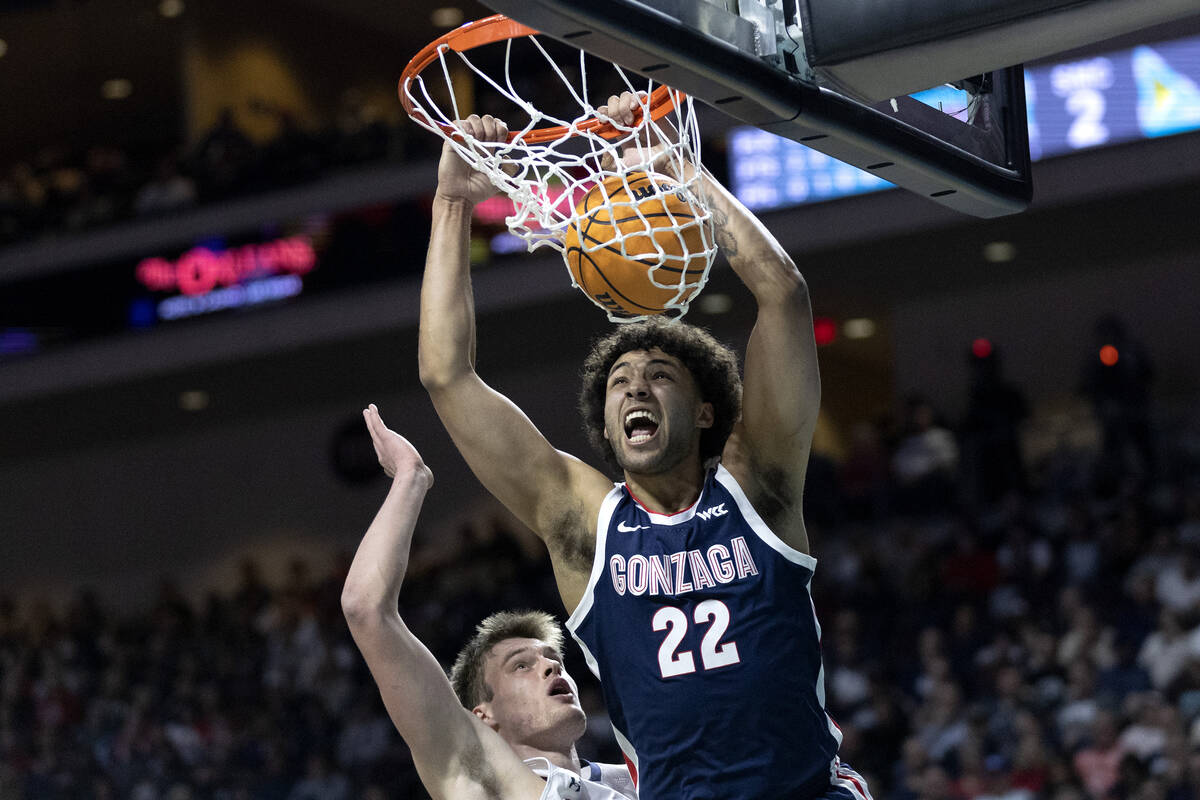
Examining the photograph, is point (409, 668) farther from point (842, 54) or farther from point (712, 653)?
point (842, 54)

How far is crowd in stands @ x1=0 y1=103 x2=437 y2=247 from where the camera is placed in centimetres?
1528

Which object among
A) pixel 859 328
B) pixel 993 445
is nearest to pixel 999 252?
pixel 859 328

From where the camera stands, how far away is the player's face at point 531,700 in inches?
163

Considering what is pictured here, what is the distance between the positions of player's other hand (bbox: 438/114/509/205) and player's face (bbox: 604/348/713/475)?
54 cm

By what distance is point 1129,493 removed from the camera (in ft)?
35.8

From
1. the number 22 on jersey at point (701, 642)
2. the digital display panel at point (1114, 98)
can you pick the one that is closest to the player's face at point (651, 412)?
the number 22 on jersey at point (701, 642)

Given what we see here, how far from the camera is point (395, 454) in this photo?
360 centimetres

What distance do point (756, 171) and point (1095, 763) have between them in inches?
245

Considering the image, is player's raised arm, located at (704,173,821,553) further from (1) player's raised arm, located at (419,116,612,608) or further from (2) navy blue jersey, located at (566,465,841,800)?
(1) player's raised arm, located at (419,116,612,608)

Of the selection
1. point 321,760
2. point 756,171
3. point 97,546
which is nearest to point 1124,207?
point 756,171

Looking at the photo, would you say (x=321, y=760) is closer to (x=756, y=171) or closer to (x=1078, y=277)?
(x=756, y=171)

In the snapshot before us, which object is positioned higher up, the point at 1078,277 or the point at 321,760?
the point at 1078,277

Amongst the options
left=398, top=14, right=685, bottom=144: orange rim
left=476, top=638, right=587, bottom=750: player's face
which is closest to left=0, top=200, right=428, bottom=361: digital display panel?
left=476, top=638, right=587, bottom=750: player's face

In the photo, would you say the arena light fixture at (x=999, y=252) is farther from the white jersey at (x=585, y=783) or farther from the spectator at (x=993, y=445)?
the white jersey at (x=585, y=783)
